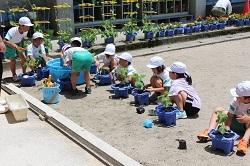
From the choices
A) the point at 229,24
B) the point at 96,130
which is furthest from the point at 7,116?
the point at 229,24

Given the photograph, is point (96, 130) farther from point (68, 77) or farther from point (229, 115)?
point (68, 77)

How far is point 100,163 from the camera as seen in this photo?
410cm

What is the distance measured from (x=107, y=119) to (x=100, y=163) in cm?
142

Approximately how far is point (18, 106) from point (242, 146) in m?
3.11

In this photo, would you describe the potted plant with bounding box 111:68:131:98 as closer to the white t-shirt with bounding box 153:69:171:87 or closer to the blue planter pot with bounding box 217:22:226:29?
the white t-shirt with bounding box 153:69:171:87

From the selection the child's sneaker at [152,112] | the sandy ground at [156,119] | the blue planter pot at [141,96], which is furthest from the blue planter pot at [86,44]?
the child's sneaker at [152,112]

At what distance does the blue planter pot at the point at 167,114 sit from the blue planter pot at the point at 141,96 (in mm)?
720

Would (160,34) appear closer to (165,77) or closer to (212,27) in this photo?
(212,27)

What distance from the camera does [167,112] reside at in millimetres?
5074

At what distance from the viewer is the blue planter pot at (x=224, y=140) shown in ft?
13.7

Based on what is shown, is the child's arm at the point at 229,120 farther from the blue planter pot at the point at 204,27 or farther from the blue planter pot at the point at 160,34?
the blue planter pot at the point at 204,27

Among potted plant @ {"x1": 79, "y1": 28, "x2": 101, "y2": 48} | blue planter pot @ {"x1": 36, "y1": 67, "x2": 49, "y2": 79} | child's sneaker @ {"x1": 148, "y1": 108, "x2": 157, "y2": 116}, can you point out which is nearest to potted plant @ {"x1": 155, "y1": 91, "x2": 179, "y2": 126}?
child's sneaker @ {"x1": 148, "y1": 108, "x2": 157, "y2": 116}

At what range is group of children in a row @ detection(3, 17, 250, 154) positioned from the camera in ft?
14.6

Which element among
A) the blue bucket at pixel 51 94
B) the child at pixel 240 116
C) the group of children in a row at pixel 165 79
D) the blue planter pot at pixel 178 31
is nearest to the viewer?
the child at pixel 240 116
